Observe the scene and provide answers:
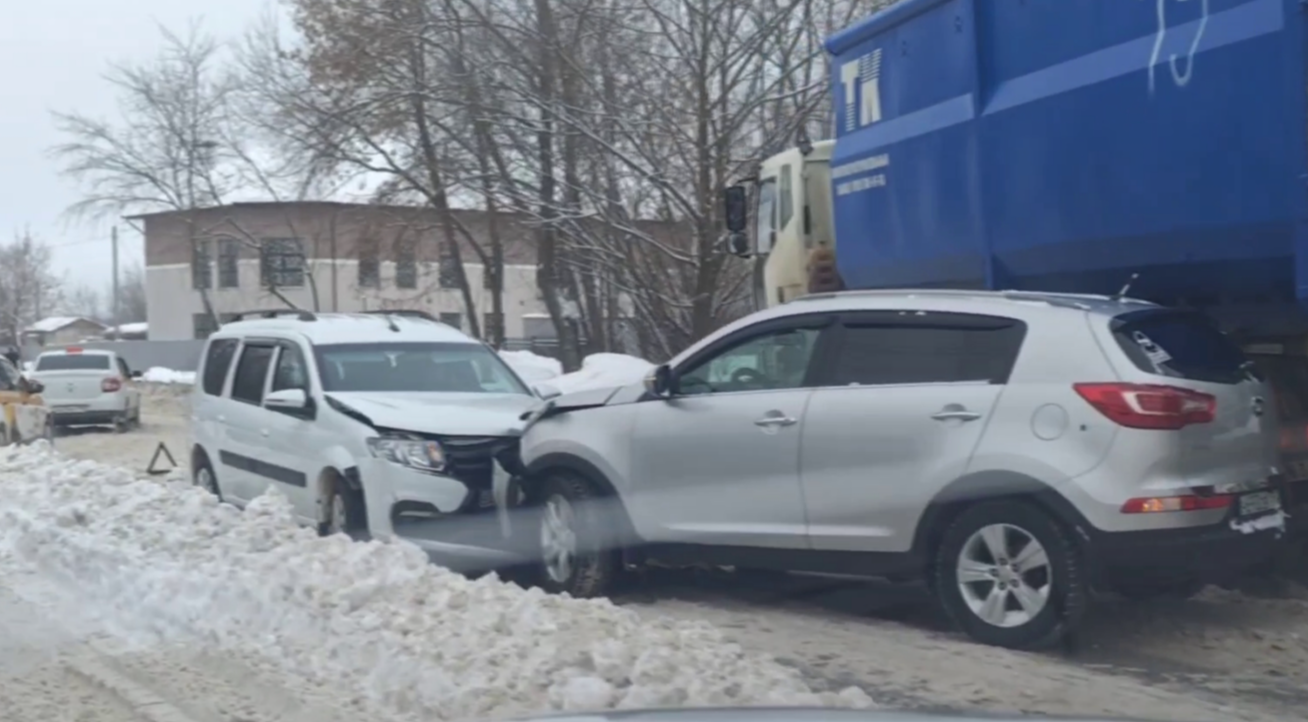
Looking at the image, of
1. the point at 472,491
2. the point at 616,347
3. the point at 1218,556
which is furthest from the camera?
the point at 616,347

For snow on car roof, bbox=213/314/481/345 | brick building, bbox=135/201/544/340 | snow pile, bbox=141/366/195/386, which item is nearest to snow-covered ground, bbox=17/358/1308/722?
snow on car roof, bbox=213/314/481/345

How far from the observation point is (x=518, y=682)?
6.31 meters

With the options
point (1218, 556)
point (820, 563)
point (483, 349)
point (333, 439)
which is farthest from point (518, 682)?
point (483, 349)

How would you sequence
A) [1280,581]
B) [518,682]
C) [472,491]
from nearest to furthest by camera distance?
1. [518,682]
2. [1280,581]
3. [472,491]

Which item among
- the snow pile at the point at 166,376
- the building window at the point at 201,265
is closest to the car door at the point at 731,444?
the snow pile at the point at 166,376

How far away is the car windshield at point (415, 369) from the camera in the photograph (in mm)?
10828

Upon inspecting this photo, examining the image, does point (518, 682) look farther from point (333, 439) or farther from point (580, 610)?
point (333, 439)

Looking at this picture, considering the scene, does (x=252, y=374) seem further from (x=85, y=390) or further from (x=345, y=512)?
(x=85, y=390)

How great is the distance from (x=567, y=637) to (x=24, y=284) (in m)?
94.5

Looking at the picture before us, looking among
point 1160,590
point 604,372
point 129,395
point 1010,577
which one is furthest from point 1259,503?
point 129,395

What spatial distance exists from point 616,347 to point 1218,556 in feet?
54.4

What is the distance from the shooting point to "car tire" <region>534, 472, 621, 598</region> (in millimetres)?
8477

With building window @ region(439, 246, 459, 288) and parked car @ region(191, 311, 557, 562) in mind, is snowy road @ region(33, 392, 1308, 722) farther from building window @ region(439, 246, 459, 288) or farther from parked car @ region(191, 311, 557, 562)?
building window @ region(439, 246, 459, 288)

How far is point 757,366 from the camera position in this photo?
815 cm
